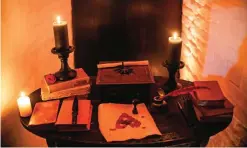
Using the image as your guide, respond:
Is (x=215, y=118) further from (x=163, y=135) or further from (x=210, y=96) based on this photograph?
(x=163, y=135)

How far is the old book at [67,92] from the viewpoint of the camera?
1.26 m

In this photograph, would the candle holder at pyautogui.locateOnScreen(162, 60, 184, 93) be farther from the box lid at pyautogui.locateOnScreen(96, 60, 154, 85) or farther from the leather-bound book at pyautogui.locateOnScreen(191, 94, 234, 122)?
the leather-bound book at pyautogui.locateOnScreen(191, 94, 234, 122)

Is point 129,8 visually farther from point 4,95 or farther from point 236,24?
point 4,95

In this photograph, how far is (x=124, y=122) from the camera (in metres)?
1.11

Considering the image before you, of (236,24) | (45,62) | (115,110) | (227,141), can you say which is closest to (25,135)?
(45,62)

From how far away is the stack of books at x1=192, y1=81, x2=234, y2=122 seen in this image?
1.09 metres

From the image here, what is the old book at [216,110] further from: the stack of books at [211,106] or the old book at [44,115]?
the old book at [44,115]

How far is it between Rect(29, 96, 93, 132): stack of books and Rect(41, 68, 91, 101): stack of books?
0.14ft

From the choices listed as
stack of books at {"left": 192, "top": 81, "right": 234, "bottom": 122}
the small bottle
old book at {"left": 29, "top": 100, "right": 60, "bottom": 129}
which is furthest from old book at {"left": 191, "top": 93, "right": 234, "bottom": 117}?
old book at {"left": 29, "top": 100, "right": 60, "bottom": 129}

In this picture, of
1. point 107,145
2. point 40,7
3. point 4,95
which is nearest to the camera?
point 107,145

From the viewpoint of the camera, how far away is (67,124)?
106 cm

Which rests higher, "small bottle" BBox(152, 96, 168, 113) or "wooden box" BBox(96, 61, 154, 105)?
"wooden box" BBox(96, 61, 154, 105)

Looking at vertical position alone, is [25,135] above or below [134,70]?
below

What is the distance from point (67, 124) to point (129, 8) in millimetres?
950
